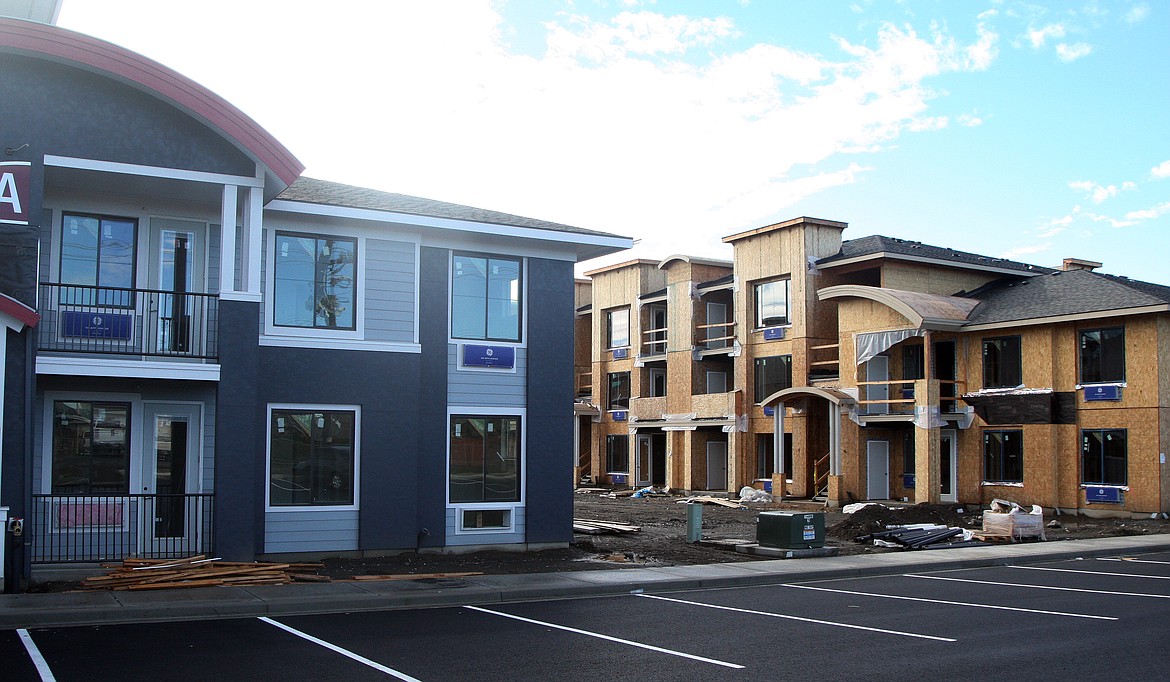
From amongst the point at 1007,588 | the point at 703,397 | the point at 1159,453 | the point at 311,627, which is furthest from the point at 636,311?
the point at 311,627

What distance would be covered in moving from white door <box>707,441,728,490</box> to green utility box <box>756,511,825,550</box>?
25937 mm

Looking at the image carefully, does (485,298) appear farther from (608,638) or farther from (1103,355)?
(1103,355)

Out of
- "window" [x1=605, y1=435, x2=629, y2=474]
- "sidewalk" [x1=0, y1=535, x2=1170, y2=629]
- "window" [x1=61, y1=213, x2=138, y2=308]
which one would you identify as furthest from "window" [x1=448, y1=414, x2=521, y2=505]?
"window" [x1=605, y1=435, x2=629, y2=474]

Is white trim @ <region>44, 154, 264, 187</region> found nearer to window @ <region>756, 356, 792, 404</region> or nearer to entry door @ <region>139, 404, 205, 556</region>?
entry door @ <region>139, 404, 205, 556</region>

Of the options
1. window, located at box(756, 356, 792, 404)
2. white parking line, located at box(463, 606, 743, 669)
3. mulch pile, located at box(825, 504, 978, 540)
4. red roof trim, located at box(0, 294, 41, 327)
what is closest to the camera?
white parking line, located at box(463, 606, 743, 669)

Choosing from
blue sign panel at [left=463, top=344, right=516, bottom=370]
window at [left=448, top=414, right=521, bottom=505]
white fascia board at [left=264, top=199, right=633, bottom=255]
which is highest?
white fascia board at [left=264, top=199, right=633, bottom=255]

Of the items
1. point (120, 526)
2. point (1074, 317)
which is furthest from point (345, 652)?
point (1074, 317)

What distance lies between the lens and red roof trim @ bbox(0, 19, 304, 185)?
1487 cm

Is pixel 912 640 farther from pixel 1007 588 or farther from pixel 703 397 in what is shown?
pixel 703 397

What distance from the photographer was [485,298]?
2052cm

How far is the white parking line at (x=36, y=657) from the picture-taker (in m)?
9.38

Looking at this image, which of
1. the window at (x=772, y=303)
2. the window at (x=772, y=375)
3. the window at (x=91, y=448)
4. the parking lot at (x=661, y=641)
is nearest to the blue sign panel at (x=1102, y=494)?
the window at (x=772, y=375)

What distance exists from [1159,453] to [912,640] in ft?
74.3

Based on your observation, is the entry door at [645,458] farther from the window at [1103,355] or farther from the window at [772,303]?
the window at [1103,355]
